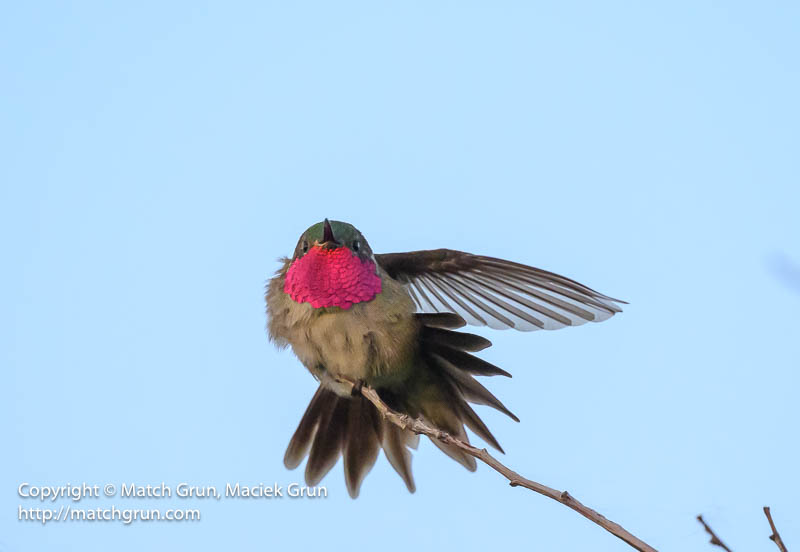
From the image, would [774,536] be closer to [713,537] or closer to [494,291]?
[713,537]

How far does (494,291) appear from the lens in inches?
228

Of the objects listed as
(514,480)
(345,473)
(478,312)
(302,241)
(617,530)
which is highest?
(302,241)

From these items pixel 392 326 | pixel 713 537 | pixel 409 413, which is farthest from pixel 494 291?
pixel 713 537

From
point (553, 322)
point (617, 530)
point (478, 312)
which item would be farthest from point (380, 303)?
point (617, 530)

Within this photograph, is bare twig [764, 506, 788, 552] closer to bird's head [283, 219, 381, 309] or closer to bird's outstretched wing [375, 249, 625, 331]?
bird's outstretched wing [375, 249, 625, 331]

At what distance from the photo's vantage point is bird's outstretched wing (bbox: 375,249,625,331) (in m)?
5.23

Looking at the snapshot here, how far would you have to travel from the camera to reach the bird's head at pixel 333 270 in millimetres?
5395

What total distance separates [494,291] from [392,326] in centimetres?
74

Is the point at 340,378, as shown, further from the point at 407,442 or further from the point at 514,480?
the point at 514,480

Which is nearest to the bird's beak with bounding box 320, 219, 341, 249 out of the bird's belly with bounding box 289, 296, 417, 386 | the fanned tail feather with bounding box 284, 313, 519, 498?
the bird's belly with bounding box 289, 296, 417, 386

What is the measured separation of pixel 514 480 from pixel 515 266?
3.02m

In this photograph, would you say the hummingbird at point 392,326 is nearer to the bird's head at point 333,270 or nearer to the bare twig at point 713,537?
the bird's head at point 333,270

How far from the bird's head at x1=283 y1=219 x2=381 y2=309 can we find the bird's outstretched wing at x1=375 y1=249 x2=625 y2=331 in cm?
43

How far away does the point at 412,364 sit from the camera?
5707 mm
